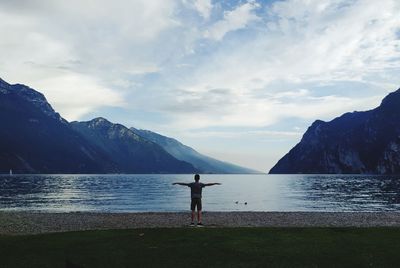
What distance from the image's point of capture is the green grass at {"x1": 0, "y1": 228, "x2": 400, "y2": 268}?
48.4 feet

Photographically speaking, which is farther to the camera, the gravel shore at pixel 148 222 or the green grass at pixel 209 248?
the gravel shore at pixel 148 222

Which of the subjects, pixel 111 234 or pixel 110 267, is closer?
pixel 110 267

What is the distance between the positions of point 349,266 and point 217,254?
186 inches

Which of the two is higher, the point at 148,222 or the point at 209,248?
the point at 209,248

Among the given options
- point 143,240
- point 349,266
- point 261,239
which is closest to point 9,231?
point 143,240

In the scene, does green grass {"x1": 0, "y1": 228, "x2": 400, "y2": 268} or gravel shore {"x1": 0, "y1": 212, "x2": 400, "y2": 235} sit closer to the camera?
green grass {"x1": 0, "y1": 228, "x2": 400, "y2": 268}

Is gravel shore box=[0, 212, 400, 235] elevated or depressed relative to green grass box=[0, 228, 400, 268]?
depressed

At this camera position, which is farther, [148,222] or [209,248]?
[148,222]

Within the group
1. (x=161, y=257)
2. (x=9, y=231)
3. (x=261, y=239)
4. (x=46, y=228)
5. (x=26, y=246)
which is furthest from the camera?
(x=46, y=228)

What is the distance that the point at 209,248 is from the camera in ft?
55.5

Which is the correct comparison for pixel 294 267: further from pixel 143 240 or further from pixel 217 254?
pixel 143 240

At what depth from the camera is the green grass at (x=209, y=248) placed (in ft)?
48.4

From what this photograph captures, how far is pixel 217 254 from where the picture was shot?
15.9 m

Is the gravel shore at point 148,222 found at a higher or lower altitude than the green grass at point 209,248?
lower
